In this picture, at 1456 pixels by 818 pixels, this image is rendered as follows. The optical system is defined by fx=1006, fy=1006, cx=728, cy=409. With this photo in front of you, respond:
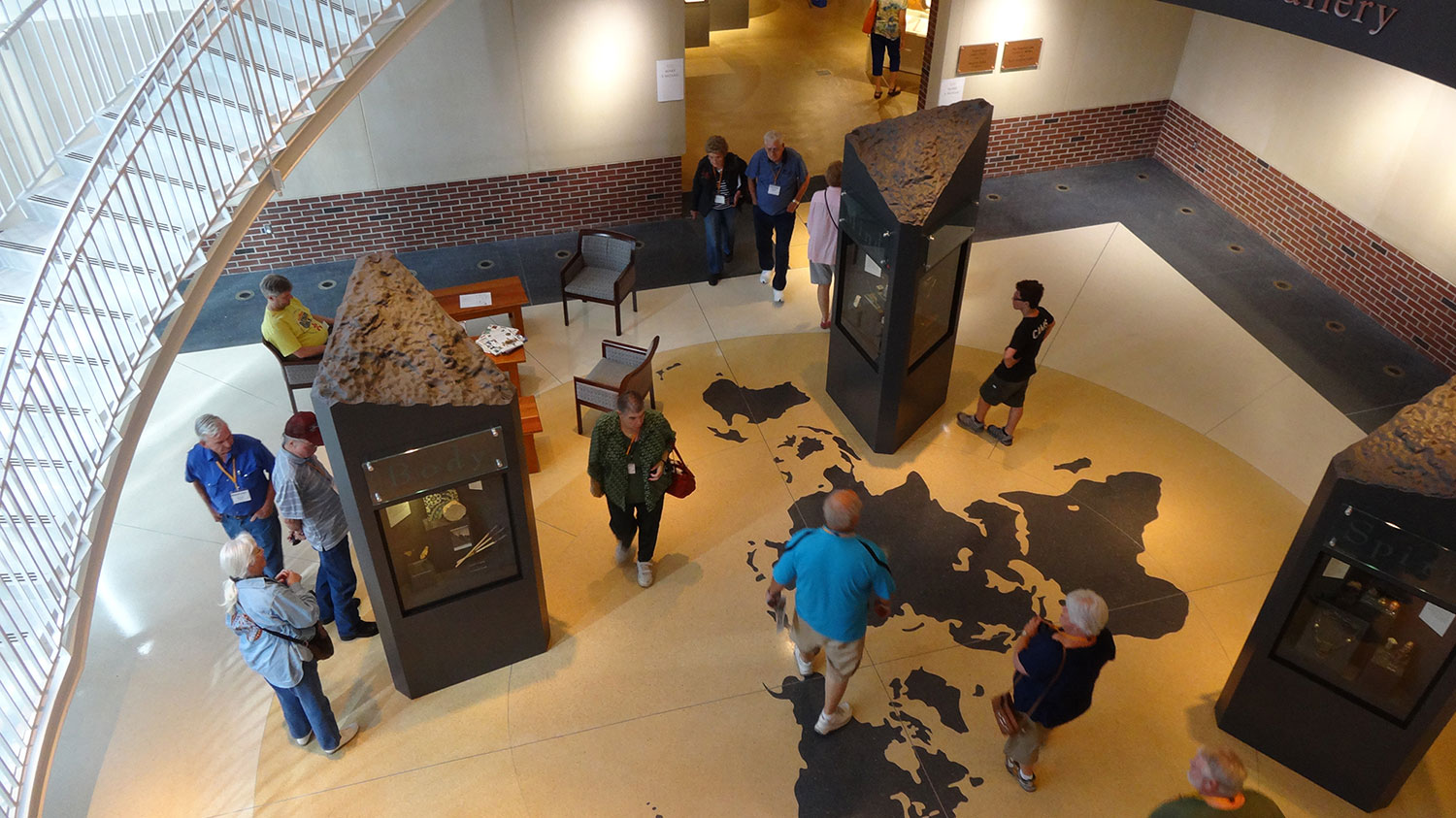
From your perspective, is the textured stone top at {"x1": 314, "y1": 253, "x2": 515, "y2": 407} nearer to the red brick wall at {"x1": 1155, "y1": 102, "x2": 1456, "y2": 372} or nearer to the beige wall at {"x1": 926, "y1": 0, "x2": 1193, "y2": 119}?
the beige wall at {"x1": 926, "y1": 0, "x2": 1193, "y2": 119}

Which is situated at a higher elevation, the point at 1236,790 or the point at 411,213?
the point at 1236,790

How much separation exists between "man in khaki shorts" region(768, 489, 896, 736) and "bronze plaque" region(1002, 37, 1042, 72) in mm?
8419

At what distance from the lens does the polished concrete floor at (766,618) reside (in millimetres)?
6031

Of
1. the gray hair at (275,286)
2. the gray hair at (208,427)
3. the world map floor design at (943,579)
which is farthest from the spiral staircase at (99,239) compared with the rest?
the world map floor design at (943,579)

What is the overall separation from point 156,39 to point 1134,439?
28.0ft

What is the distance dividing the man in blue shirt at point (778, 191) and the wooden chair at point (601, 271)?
1344mm

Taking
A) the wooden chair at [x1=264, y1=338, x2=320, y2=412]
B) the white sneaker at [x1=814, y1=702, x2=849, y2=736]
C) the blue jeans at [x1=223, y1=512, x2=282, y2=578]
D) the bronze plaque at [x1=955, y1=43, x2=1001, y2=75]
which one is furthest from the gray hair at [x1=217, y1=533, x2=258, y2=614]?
the bronze plaque at [x1=955, y1=43, x2=1001, y2=75]

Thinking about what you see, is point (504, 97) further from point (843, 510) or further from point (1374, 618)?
point (1374, 618)

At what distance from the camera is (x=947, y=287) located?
8.11 metres

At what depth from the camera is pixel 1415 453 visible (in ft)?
15.9

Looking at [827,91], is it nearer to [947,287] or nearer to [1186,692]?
[947,287]

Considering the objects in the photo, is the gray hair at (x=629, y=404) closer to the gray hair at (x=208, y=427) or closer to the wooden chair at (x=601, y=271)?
the gray hair at (x=208, y=427)

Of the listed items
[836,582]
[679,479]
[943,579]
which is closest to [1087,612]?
[836,582]

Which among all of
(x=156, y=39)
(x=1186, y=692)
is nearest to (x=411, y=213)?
(x=156, y=39)
